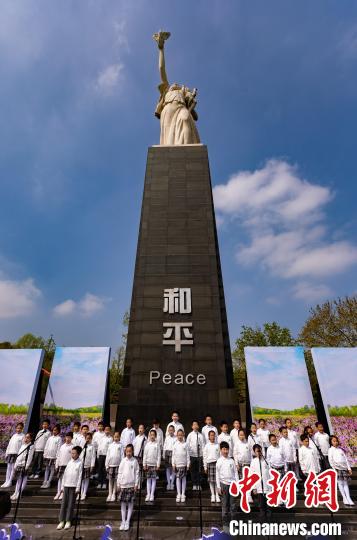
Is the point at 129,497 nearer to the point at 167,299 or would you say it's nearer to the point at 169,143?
the point at 167,299

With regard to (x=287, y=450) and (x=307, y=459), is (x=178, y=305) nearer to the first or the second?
(x=287, y=450)

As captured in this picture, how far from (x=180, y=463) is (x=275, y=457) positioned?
6.11 ft

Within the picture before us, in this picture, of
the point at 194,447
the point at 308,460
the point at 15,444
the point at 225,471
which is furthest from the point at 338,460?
the point at 15,444

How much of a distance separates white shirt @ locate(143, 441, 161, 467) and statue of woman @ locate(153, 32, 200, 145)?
1233 centimetres

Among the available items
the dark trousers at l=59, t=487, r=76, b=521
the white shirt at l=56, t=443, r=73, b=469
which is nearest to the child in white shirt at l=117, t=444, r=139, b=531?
the dark trousers at l=59, t=487, r=76, b=521

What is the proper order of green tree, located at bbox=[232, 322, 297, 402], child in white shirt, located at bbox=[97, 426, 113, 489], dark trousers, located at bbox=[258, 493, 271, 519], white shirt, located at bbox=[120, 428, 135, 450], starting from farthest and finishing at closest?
green tree, located at bbox=[232, 322, 297, 402] < white shirt, located at bbox=[120, 428, 135, 450] < child in white shirt, located at bbox=[97, 426, 113, 489] < dark trousers, located at bbox=[258, 493, 271, 519]

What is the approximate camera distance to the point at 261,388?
33.0ft

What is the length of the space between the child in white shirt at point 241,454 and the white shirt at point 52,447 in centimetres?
383

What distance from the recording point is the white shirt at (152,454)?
6.55m

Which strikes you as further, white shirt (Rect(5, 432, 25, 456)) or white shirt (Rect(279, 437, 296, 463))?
white shirt (Rect(5, 432, 25, 456))

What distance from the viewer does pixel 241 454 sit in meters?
6.61

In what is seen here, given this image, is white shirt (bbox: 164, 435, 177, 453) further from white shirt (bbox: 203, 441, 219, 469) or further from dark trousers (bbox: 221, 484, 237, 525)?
dark trousers (bbox: 221, 484, 237, 525)

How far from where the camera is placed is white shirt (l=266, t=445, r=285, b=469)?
21.5 feet

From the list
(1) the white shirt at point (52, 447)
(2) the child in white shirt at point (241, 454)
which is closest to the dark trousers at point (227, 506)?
(2) the child in white shirt at point (241, 454)
